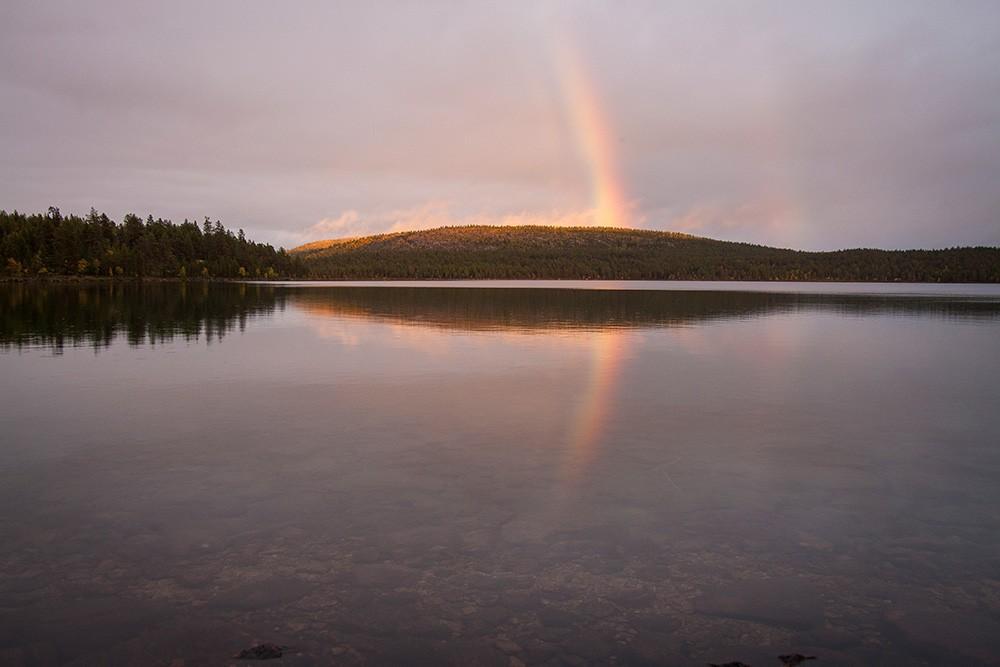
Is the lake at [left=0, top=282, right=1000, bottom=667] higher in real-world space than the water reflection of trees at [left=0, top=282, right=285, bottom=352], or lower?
A: lower

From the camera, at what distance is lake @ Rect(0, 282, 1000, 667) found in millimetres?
6754

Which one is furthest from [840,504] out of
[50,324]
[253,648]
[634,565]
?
[50,324]

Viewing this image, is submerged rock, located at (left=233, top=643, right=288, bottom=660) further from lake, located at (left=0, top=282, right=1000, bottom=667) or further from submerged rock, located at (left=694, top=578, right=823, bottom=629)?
submerged rock, located at (left=694, top=578, right=823, bottom=629)

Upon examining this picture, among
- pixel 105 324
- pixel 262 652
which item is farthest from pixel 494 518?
pixel 105 324

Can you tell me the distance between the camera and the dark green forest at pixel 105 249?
14688 cm

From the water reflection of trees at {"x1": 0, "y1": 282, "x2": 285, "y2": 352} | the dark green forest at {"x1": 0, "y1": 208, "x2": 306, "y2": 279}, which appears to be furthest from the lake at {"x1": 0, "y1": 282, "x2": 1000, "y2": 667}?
the dark green forest at {"x1": 0, "y1": 208, "x2": 306, "y2": 279}

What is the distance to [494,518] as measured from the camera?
9773 millimetres

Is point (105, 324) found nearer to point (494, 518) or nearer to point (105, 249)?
point (494, 518)

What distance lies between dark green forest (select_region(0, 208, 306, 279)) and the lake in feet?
490

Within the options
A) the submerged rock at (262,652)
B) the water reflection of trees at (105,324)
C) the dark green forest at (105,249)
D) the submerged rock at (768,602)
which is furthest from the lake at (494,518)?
the dark green forest at (105,249)

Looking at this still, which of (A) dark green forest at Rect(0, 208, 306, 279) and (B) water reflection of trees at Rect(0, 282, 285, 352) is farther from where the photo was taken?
(A) dark green forest at Rect(0, 208, 306, 279)

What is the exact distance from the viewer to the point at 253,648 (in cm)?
643

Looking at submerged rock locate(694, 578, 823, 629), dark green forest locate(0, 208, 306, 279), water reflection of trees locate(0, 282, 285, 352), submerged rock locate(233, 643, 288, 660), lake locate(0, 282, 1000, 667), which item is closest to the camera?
Answer: submerged rock locate(233, 643, 288, 660)

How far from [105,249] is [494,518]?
17683 centimetres
